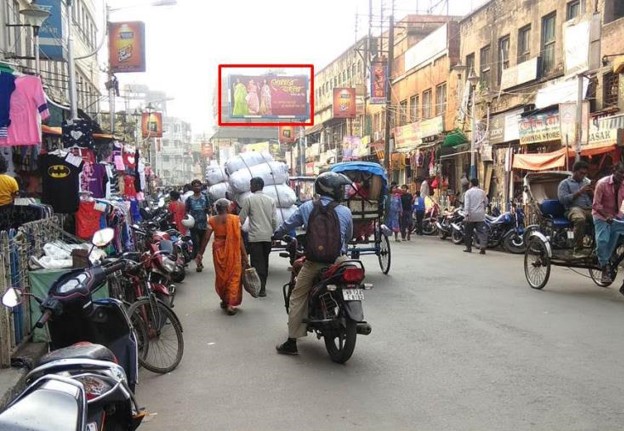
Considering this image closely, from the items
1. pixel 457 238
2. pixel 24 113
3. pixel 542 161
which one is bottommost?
pixel 457 238

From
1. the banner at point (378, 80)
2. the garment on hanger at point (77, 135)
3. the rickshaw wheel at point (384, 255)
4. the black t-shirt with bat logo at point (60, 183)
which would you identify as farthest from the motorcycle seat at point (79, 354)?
the banner at point (378, 80)

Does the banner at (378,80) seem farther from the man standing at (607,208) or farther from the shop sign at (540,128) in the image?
the man standing at (607,208)

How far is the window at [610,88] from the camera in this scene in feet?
50.4

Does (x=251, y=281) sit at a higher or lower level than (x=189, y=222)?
lower

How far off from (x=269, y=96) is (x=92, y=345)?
44.9 metres

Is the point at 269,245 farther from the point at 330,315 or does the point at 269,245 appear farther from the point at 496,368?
the point at 496,368

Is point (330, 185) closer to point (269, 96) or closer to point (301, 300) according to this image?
point (301, 300)

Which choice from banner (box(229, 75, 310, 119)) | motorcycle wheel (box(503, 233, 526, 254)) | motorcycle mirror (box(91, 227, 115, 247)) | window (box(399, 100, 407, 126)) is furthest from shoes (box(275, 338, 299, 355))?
banner (box(229, 75, 310, 119))

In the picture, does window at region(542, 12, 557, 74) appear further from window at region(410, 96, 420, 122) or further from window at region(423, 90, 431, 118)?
window at region(410, 96, 420, 122)

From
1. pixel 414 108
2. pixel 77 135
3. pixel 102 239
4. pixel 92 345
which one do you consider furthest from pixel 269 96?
pixel 92 345

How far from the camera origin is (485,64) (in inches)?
951

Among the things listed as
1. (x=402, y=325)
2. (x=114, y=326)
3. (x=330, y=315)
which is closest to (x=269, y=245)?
(x=402, y=325)

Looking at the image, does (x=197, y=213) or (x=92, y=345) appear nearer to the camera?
(x=92, y=345)

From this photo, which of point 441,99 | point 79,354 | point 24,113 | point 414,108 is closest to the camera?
point 79,354
